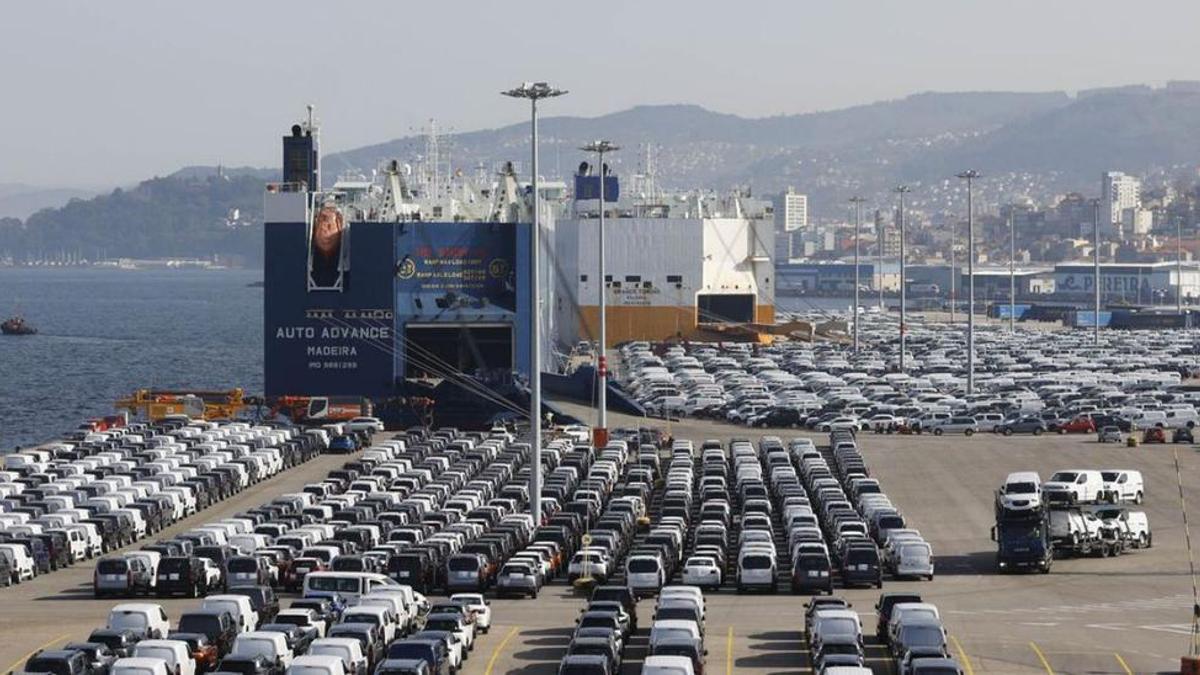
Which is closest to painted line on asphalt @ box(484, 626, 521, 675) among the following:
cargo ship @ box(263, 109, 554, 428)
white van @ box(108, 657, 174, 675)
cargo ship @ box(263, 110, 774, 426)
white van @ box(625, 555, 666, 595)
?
white van @ box(625, 555, 666, 595)

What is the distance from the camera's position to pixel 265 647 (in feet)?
92.0

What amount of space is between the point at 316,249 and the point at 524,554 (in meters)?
38.5

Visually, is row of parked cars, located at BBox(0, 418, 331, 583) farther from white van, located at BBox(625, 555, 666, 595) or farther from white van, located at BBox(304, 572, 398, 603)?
white van, located at BBox(625, 555, 666, 595)

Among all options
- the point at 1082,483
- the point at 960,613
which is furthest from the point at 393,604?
the point at 1082,483

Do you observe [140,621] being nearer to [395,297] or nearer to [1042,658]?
[1042,658]

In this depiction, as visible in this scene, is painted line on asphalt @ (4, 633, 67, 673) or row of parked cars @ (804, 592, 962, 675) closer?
row of parked cars @ (804, 592, 962, 675)

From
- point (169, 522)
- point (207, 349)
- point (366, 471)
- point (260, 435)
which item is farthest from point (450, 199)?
point (207, 349)

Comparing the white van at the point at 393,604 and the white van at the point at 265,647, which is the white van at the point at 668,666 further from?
the white van at the point at 393,604

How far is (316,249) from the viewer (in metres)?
76.6

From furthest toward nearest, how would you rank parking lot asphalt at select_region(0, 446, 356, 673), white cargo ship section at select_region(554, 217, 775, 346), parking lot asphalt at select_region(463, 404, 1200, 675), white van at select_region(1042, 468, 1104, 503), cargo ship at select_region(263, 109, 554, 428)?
white cargo ship section at select_region(554, 217, 775, 346) → cargo ship at select_region(263, 109, 554, 428) → white van at select_region(1042, 468, 1104, 503) → parking lot asphalt at select_region(0, 446, 356, 673) → parking lot asphalt at select_region(463, 404, 1200, 675)

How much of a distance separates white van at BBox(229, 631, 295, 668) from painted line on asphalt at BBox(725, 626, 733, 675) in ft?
17.8

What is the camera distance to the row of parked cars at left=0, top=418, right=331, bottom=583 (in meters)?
41.4

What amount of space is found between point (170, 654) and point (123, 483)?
24297 mm

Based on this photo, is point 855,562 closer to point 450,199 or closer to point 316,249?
point 316,249
